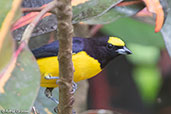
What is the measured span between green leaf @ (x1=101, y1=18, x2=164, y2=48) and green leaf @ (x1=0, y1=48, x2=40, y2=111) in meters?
1.85

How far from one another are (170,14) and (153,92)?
125 centimetres

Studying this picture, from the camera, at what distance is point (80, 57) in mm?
1780

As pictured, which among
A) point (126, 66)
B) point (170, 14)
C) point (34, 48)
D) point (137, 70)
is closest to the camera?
point (170, 14)

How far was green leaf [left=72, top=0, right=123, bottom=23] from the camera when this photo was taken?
1.53 meters

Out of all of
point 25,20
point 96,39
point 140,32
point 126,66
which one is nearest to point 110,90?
point 126,66

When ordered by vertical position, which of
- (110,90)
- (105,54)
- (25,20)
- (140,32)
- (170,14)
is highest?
(25,20)

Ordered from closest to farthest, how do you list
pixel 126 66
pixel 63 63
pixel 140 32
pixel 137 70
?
1. pixel 63 63
2. pixel 140 32
3. pixel 137 70
4. pixel 126 66

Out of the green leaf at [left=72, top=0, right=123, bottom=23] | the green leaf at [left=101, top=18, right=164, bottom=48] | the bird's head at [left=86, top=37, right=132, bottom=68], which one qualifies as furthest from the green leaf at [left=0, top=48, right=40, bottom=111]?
the green leaf at [left=101, top=18, right=164, bottom=48]

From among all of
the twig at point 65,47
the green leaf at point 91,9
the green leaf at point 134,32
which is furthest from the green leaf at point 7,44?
the green leaf at point 134,32

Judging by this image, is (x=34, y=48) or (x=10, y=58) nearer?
(x=10, y=58)

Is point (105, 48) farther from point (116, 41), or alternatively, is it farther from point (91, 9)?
point (91, 9)

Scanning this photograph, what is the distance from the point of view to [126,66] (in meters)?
3.29

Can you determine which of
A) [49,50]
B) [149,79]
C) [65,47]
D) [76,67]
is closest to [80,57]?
[76,67]

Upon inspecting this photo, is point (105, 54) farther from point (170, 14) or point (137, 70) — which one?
point (137, 70)
